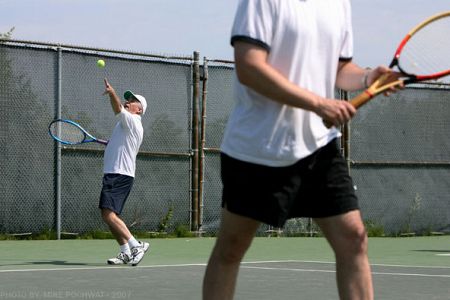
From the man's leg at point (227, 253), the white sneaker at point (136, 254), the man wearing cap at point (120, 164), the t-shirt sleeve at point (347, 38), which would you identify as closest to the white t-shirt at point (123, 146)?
the man wearing cap at point (120, 164)

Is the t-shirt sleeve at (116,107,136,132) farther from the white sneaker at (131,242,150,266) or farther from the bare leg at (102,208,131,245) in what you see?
the white sneaker at (131,242,150,266)

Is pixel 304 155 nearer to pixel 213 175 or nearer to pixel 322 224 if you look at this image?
pixel 322 224

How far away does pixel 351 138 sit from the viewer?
15.6m

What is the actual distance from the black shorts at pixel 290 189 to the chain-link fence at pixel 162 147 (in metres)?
8.74

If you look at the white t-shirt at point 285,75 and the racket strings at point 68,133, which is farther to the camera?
the racket strings at point 68,133

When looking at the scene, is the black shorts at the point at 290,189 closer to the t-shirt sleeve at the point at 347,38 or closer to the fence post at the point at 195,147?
the t-shirt sleeve at the point at 347,38

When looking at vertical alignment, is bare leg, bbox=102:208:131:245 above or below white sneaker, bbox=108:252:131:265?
above

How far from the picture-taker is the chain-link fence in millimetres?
12672

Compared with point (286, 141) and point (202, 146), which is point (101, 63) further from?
point (286, 141)

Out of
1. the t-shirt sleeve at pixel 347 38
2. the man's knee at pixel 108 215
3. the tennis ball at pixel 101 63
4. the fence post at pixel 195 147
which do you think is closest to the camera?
the t-shirt sleeve at pixel 347 38

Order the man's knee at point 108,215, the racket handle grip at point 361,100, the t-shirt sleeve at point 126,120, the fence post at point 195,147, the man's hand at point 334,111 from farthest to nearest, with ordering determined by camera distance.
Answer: the fence post at point 195,147 < the t-shirt sleeve at point 126,120 < the man's knee at point 108,215 < the racket handle grip at point 361,100 < the man's hand at point 334,111

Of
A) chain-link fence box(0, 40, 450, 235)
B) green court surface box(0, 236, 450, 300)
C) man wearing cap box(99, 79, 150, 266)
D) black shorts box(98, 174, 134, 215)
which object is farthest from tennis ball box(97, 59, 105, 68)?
black shorts box(98, 174, 134, 215)

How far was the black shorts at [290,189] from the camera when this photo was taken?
13.4ft

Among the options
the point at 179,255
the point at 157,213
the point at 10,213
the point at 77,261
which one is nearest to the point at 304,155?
the point at 77,261
